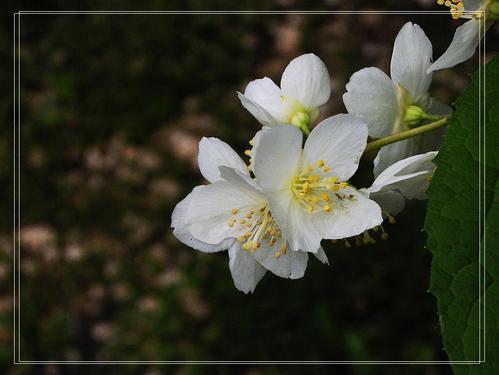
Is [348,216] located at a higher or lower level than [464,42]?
lower

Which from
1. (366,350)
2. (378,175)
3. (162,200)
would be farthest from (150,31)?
(378,175)

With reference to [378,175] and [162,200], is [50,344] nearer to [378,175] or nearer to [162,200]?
[162,200]

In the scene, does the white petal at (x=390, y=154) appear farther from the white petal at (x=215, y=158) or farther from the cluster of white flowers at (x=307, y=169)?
the white petal at (x=215, y=158)

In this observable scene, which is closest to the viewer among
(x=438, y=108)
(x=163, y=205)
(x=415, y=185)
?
(x=415, y=185)

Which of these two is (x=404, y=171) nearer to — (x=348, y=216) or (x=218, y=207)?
(x=348, y=216)

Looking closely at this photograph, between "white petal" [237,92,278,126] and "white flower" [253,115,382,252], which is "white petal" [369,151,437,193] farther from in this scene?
"white petal" [237,92,278,126]

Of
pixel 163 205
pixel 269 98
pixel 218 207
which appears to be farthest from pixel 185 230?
pixel 163 205

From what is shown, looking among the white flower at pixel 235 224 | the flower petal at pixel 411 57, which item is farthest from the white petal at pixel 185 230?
the flower petal at pixel 411 57
